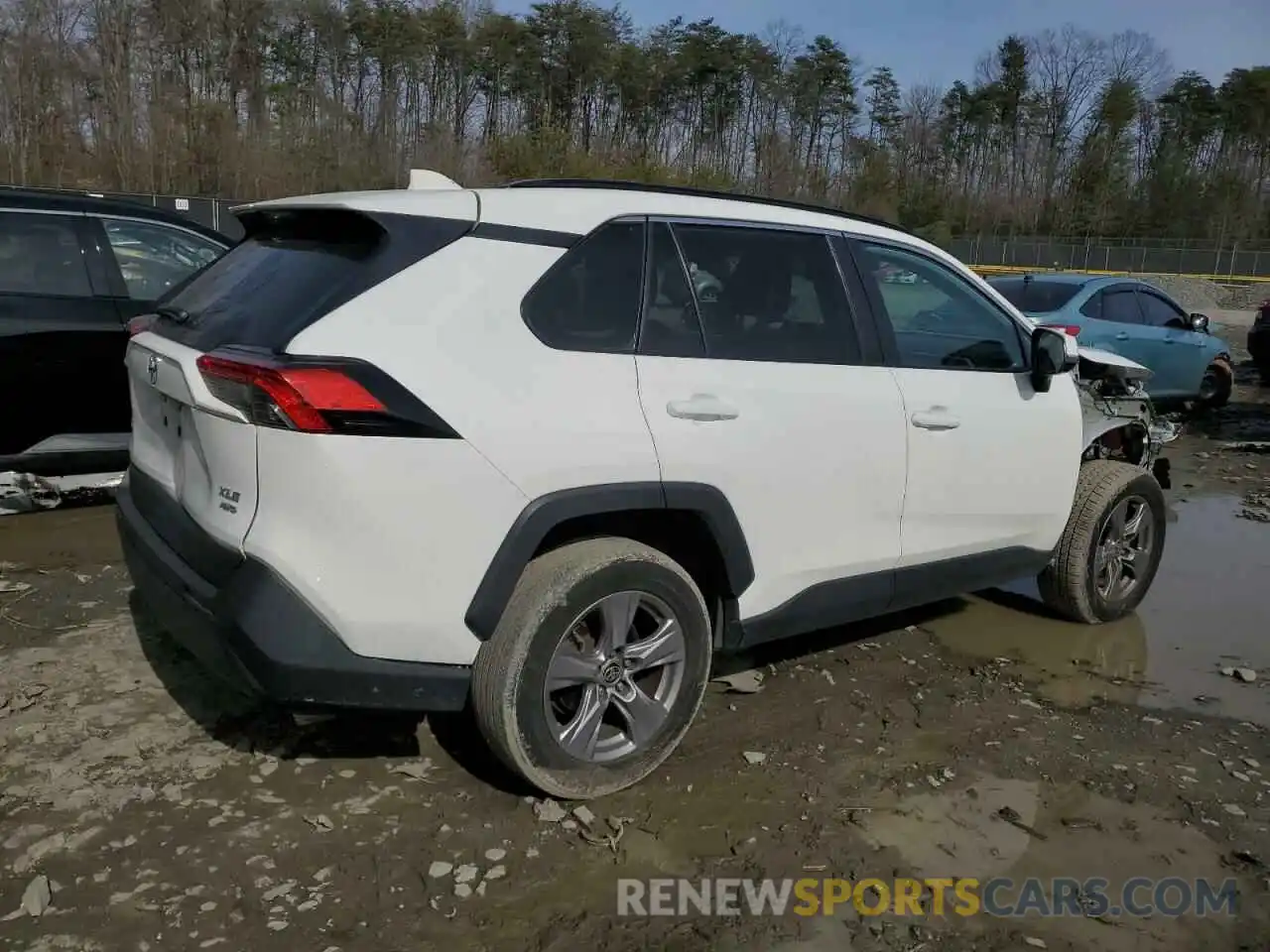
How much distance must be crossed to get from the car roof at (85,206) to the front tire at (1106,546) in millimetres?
4506

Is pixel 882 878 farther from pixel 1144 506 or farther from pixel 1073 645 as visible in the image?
pixel 1144 506

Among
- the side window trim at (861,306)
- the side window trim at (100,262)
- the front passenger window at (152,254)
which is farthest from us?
the front passenger window at (152,254)

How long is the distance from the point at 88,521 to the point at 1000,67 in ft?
256

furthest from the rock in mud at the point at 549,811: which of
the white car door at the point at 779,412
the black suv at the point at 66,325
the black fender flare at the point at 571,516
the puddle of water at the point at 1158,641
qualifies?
the black suv at the point at 66,325

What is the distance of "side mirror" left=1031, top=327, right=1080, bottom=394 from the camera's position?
4.29 metres

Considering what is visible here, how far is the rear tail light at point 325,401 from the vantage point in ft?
8.49

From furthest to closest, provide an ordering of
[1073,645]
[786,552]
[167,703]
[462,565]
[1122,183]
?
1. [1122,183]
2. [1073,645]
3. [167,703]
4. [786,552]
5. [462,565]

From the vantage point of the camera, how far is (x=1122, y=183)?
67.6 m

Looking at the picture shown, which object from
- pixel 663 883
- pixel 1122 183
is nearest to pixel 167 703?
pixel 663 883

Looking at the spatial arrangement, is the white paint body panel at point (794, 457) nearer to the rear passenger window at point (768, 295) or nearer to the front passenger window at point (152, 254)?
the rear passenger window at point (768, 295)

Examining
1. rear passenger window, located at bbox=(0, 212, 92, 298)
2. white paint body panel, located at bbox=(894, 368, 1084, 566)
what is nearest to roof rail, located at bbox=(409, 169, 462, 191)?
white paint body panel, located at bbox=(894, 368, 1084, 566)

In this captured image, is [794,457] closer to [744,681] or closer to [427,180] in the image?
[744,681]

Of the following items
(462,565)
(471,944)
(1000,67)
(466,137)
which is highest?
(1000,67)

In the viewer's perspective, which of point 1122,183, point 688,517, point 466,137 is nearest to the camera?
point 688,517
